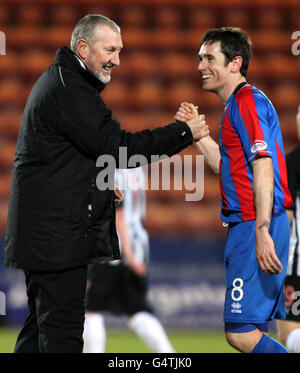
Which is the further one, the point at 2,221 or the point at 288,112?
the point at 288,112

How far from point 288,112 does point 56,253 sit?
595cm

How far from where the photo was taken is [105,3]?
898cm

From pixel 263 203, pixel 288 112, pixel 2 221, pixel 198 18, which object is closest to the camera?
pixel 263 203

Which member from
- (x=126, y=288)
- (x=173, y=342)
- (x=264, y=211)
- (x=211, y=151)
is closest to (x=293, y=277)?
(x=211, y=151)

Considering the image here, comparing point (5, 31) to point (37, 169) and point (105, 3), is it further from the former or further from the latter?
point (37, 169)

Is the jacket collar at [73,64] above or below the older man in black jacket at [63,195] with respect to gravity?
above

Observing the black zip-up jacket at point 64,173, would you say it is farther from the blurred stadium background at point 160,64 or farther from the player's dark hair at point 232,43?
the blurred stadium background at point 160,64

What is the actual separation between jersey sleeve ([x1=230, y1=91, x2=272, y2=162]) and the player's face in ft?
0.66

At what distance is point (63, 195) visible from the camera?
2885mm

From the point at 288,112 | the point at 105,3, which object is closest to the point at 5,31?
the point at 105,3

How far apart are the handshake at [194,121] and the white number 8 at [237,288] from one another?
0.65 metres

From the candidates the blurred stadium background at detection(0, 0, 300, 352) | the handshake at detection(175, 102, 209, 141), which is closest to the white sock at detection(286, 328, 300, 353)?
the handshake at detection(175, 102, 209, 141)

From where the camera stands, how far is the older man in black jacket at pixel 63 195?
286cm

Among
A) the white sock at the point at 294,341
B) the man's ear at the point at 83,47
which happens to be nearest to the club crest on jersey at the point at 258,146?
the man's ear at the point at 83,47
